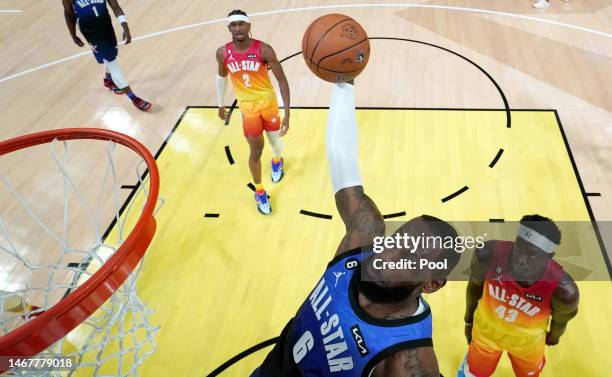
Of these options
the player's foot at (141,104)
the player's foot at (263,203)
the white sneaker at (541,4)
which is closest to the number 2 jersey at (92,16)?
the player's foot at (141,104)

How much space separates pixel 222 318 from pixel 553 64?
5.25 m

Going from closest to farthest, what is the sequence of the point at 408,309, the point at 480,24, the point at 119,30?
the point at 408,309 → the point at 480,24 → the point at 119,30

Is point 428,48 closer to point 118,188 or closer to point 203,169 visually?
point 203,169

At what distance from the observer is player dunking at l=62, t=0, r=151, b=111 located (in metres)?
5.38

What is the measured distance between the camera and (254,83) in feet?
13.6

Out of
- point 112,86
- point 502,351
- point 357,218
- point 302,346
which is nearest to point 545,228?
point 502,351

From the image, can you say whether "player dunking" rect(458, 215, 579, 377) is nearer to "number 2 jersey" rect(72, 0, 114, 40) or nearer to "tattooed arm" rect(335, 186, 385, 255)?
"tattooed arm" rect(335, 186, 385, 255)

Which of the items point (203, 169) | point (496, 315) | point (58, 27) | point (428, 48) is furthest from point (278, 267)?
point (58, 27)

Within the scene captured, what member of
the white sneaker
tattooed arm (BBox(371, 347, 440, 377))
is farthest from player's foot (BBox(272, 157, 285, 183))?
the white sneaker

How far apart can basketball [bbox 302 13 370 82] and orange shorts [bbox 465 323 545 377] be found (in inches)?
63.1

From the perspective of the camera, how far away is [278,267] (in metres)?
4.12

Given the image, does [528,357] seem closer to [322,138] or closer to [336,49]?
[336,49]

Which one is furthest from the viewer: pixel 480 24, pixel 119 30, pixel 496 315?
pixel 119 30

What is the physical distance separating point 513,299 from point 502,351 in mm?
439
